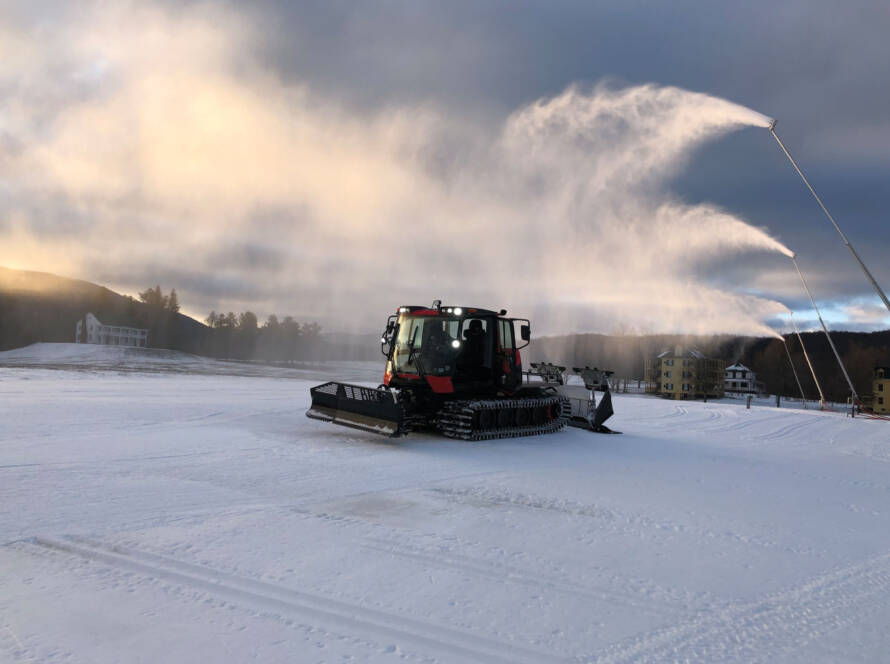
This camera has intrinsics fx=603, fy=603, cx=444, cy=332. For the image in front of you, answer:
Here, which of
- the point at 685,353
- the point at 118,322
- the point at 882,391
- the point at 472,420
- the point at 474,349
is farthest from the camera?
the point at 118,322

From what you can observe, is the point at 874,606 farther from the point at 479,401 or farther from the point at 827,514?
the point at 479,401

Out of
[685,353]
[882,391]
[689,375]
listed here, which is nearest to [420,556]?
[882,391]

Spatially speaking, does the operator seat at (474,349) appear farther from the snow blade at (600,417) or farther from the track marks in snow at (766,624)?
the track marks in snow at (766,624)

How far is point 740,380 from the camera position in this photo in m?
114

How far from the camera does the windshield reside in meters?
14.2

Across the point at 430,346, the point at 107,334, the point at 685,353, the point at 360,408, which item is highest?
the point at 107,334

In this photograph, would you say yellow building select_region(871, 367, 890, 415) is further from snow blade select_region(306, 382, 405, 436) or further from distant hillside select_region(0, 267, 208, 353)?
distant hillside select_region(0, 267, 208, 353)

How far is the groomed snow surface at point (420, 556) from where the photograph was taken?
385 cm

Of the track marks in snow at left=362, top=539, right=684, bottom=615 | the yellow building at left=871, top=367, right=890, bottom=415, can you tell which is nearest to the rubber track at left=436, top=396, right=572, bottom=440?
the track marks in snow at left=362, top=539, right=684, bottom=615

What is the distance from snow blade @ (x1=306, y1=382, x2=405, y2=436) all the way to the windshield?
1.29 meters

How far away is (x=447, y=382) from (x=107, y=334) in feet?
359

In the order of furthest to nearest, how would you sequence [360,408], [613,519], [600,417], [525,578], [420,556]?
[600,417] < [360,408] < [613,519] < [420,556] < [525,578]

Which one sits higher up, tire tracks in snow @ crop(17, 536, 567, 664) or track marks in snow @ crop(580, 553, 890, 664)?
tire tracks in snow @ crop(17, 536, 567, 664)

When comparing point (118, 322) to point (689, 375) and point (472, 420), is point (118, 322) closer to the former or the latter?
point (689, 375)
